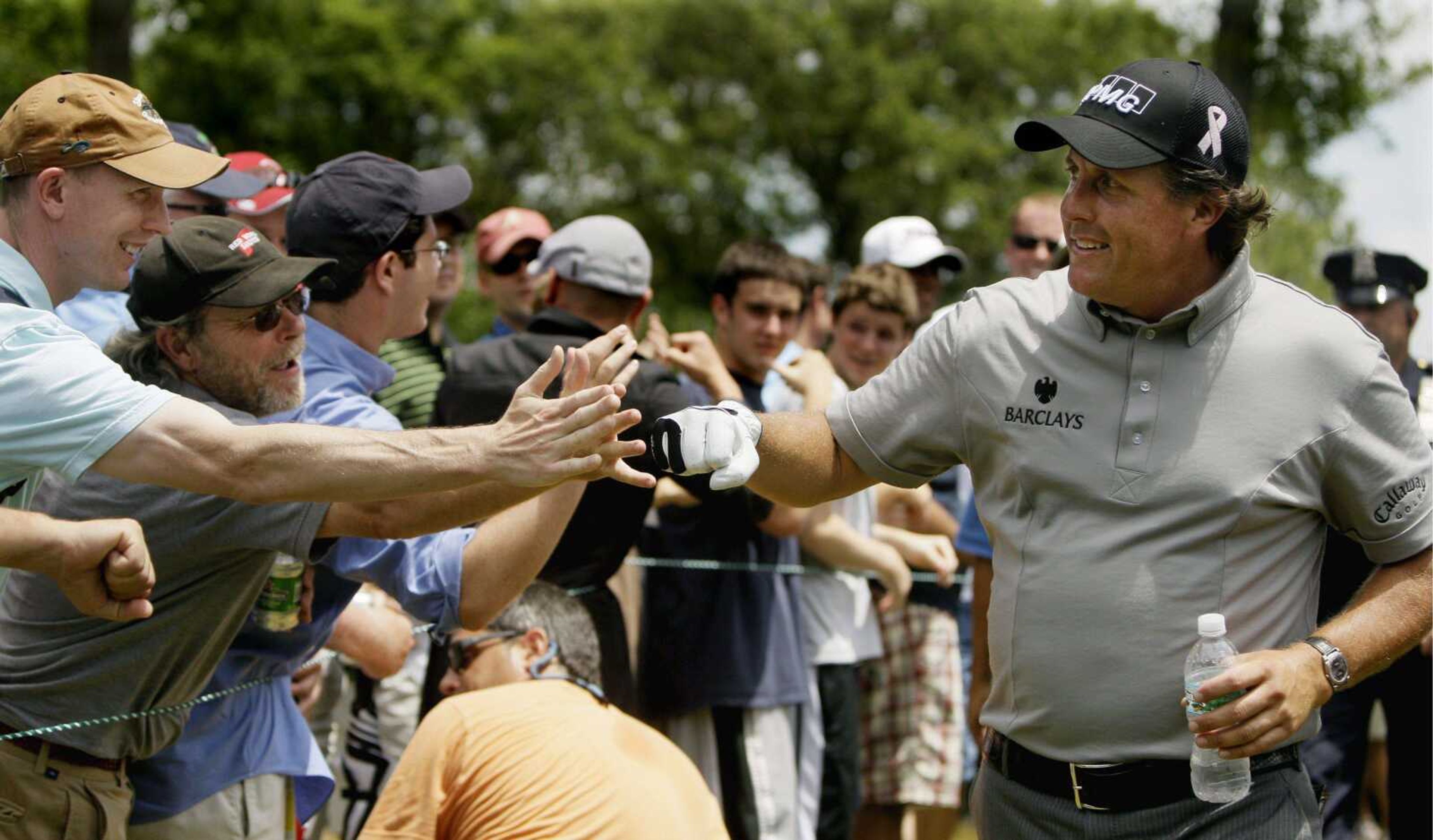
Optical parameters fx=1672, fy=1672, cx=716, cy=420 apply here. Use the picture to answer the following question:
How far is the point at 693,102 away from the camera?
167ft

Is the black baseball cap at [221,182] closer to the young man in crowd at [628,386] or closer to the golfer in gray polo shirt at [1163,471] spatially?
the young man in crowd at [628,386]

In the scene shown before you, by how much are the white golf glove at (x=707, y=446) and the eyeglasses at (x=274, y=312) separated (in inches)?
38.1

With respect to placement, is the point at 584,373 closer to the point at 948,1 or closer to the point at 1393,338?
the point at 1393,338

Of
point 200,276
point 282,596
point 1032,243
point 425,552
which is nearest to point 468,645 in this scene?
point 425,552

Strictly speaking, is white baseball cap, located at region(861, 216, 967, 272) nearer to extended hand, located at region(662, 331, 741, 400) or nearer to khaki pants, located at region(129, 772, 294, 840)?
extended hand, located at region(662, 331, 741, 400)

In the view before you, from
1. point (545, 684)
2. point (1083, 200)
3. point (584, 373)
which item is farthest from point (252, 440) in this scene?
point (1083, 200)

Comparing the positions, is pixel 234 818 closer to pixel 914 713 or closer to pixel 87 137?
pixel 87 137

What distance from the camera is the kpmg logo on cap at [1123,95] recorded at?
341 centimetres

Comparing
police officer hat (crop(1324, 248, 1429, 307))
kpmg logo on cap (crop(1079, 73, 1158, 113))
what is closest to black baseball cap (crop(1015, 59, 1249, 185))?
kpmg logo on cap (crop(1079, 73, 1158, 113))

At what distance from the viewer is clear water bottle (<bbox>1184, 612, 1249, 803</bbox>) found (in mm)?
3262

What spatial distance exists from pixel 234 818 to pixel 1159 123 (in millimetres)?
2599

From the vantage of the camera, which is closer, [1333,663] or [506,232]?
[1333,663]

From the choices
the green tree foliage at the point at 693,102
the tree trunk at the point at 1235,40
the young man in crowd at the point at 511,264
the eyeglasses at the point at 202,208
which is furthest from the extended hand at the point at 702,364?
the green tree foliage at the point at 693,102

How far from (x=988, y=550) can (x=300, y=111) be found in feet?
101
